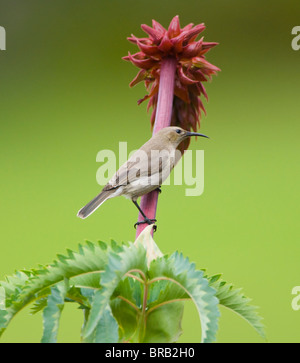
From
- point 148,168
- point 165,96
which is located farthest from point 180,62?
point 148,168

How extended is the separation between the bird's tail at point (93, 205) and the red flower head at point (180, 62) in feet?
0.53

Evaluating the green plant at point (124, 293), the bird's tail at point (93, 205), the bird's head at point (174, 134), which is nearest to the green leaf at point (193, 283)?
the green plant at point (124, 293)

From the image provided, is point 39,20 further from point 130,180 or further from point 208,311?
point 208,311

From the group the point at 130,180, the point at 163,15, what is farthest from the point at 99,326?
the point at 163,15

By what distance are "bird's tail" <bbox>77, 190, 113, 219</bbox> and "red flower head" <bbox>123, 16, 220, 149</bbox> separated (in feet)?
0.53

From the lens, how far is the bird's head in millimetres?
408

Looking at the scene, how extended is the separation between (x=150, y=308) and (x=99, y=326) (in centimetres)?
4

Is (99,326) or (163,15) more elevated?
(163,15)

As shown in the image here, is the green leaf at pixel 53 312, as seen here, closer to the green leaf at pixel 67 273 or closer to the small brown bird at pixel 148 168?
the green leaf at pixel 67 273

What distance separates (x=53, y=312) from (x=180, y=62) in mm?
219

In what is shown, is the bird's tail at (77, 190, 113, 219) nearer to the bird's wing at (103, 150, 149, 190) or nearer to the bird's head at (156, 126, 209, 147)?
the bird's wing at (103, 150, 149, 190)

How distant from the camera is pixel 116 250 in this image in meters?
0.30

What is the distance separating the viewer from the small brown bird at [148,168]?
445mm
